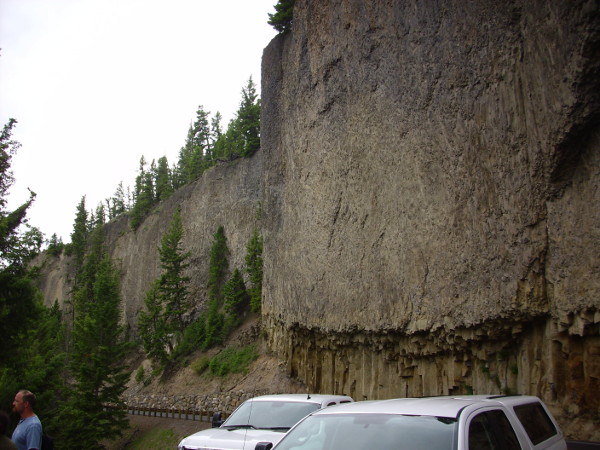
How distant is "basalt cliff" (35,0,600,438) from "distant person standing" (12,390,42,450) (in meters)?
11.0

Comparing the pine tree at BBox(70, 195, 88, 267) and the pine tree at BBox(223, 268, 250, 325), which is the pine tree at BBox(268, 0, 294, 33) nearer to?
the pine tree at BBox(223, 268, 250, 325)

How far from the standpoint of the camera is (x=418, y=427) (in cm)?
504

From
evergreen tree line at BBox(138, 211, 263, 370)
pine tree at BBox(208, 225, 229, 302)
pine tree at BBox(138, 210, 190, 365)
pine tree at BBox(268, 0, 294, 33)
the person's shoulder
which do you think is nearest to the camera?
the person's shoulder

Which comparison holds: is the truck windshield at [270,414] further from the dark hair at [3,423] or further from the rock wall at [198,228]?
the rock wall at [198,228]

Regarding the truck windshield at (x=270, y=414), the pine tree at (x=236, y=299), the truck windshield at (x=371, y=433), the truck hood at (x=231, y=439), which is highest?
the pine tree at (x=236, y=299)

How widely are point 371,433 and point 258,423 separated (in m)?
5.48

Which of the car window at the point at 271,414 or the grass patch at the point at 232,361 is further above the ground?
the car window at the point at 271,414

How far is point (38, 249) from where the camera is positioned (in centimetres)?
1853

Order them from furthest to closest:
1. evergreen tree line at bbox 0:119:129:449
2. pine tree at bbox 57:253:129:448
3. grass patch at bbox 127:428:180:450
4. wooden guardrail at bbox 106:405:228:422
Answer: pine tree at bbox 57:253:129:448, wooden guardrail at bbox 106:405:228:422, grass patch at bbox 127:428:180:450, evergreen tree line at bbox 0:119:129:449

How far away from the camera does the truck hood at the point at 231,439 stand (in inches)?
356

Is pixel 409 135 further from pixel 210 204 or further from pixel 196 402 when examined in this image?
pixel 210 204

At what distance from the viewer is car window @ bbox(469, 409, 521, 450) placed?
502 centimetres

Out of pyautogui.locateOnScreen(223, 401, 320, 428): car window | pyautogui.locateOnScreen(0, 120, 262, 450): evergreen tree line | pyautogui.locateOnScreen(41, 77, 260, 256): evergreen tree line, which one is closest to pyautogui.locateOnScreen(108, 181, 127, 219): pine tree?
pyautogui.locateOnScreen(41, 77, 260, 256): evergreen tree line

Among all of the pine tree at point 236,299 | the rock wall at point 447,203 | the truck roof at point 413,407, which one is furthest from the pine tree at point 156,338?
the truck roof at point 413,407
